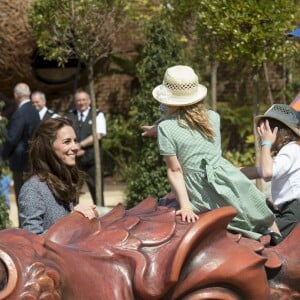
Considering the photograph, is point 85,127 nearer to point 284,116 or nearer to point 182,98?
point 284,116

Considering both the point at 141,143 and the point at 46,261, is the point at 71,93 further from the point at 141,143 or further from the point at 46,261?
the point at 46,261

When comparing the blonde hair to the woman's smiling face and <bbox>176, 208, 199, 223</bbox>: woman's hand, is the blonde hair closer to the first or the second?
<bbox>176, 208, 199, 223</bbox>: woman's hand

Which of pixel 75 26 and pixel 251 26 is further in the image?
pixel 75 26

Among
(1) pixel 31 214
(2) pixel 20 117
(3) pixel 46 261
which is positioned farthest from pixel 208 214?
(2) pixel 20 117

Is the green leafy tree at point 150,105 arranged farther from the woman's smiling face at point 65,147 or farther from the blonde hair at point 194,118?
the blonde hair at point 194,118

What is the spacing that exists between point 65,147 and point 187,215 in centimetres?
92

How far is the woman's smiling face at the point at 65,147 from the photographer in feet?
15.2

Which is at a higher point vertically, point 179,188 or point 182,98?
point 182,98

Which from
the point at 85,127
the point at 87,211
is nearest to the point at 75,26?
the point at 85,127

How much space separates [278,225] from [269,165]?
31 cm

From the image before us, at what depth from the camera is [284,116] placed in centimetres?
479

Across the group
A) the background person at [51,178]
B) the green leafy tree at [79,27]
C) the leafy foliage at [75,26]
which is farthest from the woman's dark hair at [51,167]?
the leafy foliage at [75,26]

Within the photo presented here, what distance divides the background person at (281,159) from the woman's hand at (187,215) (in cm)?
74

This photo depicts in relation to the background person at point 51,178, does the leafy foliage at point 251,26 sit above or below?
below
